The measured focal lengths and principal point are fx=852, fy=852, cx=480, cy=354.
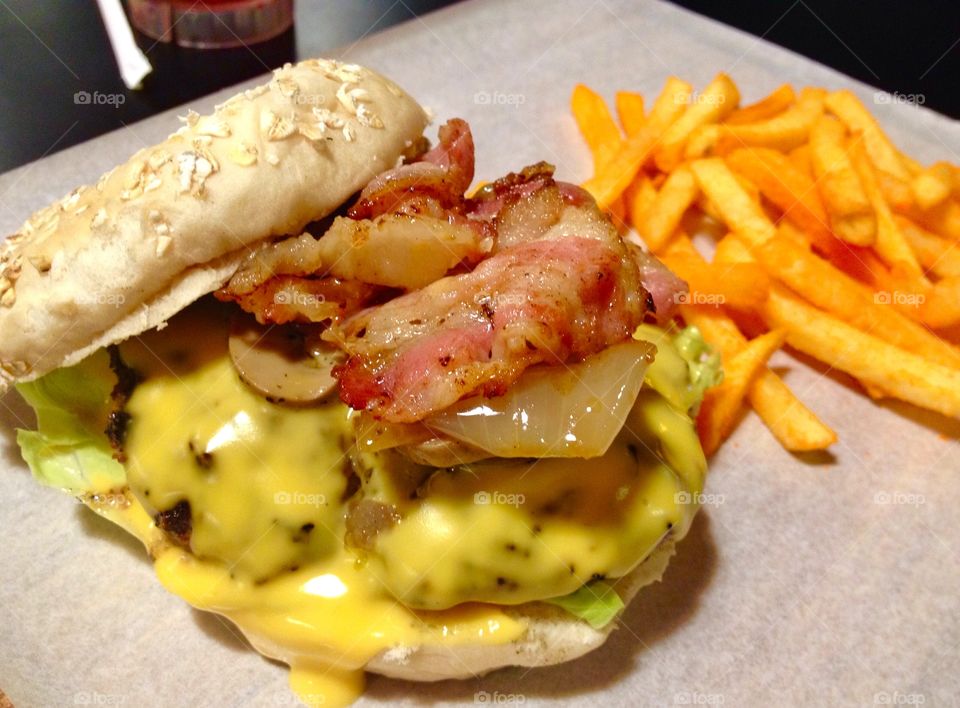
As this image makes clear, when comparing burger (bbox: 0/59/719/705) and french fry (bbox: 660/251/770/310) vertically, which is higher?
burger (bbox: 0/59/719/705)

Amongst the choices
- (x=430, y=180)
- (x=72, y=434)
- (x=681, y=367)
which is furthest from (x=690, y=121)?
(x=72, y=434)

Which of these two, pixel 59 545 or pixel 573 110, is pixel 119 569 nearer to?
pixel 59 545

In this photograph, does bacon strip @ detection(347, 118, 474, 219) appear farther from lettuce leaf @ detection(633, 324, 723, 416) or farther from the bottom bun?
the bottom bun

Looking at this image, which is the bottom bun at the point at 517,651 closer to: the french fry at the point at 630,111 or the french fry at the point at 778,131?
the french fry at the point at 778,131

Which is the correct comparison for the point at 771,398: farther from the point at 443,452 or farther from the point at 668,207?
the point at 443,452

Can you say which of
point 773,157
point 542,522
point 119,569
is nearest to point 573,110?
point 773,157

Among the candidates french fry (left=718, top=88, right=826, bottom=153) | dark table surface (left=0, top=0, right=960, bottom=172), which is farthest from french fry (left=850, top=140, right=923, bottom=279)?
dark table surface (left=0, top=0, right=960, bottom=172)

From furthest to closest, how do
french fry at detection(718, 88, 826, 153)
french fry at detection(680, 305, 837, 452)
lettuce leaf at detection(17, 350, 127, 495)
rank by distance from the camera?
french fry at detection(718, 88, 826, 153) < french fry at detection(680, 305, 837, 452) < lettuce leaf at detection(17, 350, 127, 495)
